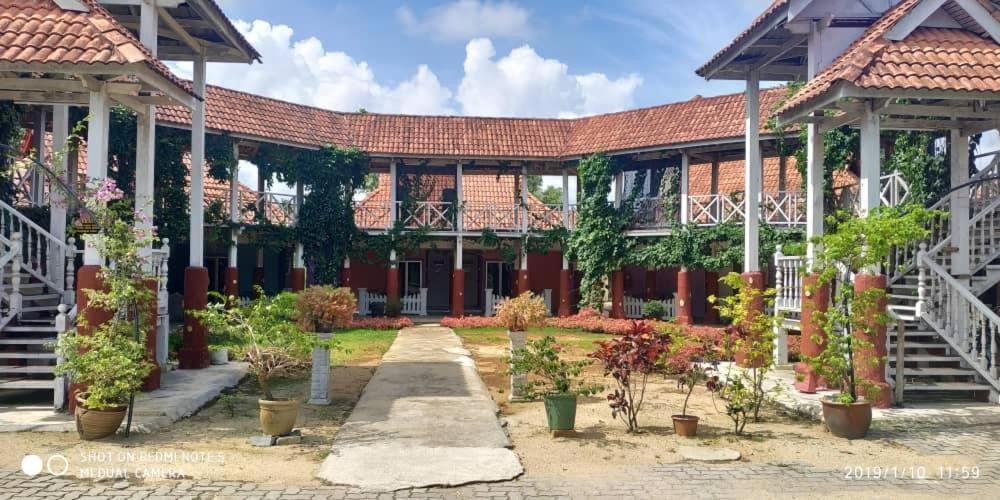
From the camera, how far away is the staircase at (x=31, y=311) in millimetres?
8453

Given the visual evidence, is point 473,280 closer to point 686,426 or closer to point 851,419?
point 686,426

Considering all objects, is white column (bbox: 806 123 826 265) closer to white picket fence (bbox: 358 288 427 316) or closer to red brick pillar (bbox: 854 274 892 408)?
red brick pillar (bbox: 854 274 892 408)

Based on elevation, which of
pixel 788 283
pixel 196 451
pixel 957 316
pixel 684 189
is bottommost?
pixel 196 451

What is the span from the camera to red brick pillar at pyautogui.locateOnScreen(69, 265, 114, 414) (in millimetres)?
7723

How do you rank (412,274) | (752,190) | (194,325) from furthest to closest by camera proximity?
(412,274) → (752,190) → (194,325)

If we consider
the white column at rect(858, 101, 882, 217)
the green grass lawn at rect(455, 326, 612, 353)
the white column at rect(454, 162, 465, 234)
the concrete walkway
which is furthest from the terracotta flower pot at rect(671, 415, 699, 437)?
the white column at rect(454, 162, 465, 234)

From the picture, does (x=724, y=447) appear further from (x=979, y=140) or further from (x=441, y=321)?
(x=441, y=321)

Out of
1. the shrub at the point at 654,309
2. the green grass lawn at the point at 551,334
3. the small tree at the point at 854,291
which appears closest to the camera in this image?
the small tree at the point at 854,291

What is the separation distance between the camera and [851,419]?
7512mm

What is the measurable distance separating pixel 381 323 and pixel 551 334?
5.07 m

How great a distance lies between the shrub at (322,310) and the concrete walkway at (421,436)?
1134mm

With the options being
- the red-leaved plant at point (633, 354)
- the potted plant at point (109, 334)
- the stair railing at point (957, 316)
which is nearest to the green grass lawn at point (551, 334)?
the stair railing at point (957, 316)

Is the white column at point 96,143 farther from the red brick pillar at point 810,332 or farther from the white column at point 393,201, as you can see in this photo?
the white column at point 393,201

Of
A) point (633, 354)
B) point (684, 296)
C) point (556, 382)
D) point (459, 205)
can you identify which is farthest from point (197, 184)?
point (684, 296)
